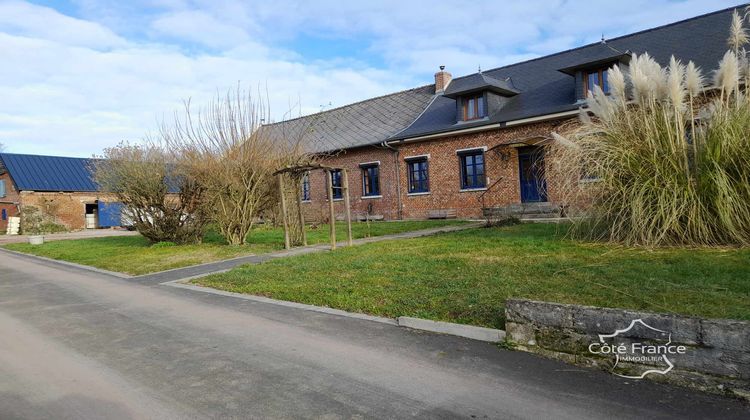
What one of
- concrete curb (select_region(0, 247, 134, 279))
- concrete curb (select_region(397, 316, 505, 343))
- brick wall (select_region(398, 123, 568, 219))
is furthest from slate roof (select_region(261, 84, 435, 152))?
concrete curb (select_region(397, 316, 505, 343))

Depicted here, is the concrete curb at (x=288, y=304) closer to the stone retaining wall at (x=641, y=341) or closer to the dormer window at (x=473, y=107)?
the stone retaining wall at (x=641, y=341)

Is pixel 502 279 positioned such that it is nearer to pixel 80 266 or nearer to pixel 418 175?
pixel 80 266

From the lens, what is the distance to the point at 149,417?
327 centimetres

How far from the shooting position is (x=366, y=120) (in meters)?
28.4

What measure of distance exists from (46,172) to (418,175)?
28537 mm

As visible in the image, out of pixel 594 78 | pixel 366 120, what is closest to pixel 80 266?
pixel 594 78

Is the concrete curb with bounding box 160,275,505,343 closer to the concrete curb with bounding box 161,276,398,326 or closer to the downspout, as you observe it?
the concrete curb with bounding box 161,276,398,326

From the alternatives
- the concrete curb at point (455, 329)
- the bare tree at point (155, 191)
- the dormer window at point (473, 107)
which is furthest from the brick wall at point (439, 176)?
the concrete curb at point (455, 329)

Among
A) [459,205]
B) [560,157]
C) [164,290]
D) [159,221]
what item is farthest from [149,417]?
[459,205]

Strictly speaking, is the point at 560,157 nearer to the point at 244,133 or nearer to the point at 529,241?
the point at 529,241

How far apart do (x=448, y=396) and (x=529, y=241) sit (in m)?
6.54

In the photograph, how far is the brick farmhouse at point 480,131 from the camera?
18.0 m

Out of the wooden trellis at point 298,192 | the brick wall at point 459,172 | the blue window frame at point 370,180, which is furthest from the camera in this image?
the blue window frame at point 370,180

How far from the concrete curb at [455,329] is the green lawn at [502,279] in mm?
166
